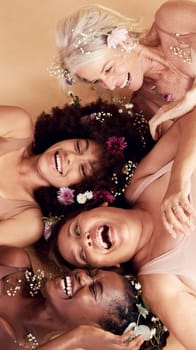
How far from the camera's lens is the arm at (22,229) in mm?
1905

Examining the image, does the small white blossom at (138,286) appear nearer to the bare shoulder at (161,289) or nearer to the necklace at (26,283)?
the bare shoulder at (161,289)

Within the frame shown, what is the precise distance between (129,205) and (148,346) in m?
0.41

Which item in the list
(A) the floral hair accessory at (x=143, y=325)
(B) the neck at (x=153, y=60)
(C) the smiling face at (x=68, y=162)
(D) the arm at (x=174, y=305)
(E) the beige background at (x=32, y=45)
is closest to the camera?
(D) the arm at (x=174, y=305)

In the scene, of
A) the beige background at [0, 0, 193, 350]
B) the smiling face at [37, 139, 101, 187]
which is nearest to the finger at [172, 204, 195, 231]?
Answer: the smiling face at [37, 139, 101, 187]

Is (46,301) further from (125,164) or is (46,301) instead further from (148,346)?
(125,164)

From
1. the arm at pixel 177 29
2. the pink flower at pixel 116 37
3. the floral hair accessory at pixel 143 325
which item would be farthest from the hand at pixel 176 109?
the floral hair accessory at pixel 143 325

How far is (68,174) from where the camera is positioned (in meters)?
1.92

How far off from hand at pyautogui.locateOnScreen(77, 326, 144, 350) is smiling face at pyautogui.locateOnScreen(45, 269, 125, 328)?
0.02 m

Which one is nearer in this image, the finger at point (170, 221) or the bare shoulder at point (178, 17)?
the finger at point (170, 221)

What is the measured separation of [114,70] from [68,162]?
301 millimetres

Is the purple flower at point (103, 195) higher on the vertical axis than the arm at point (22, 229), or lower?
higher

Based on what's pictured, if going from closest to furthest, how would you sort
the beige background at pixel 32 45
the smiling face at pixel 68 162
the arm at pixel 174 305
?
the arm at pixel 174 305
the smiling face at pixel 68 162
the beige background at pixel 32 45

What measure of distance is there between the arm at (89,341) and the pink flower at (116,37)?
2.62ft

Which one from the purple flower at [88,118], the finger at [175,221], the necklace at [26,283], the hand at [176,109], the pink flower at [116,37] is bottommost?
the necklace at [26,283]
